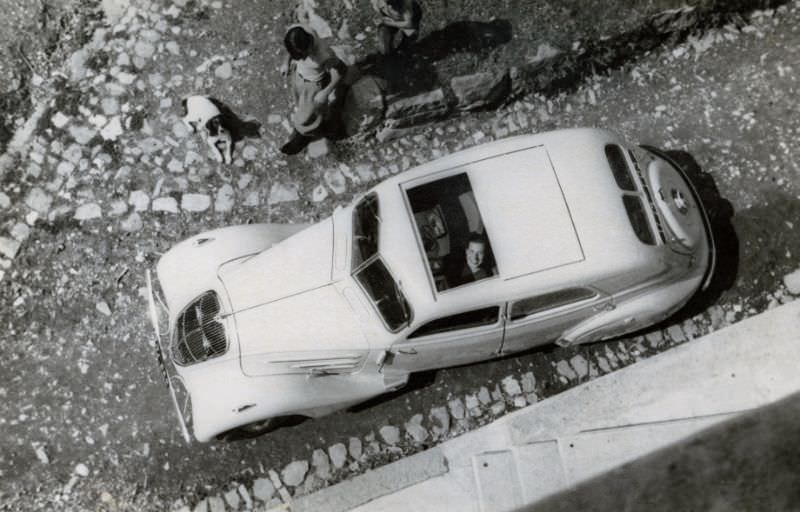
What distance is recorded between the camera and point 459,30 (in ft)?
23.0

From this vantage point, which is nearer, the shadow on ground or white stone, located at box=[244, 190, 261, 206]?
the shadow on ground

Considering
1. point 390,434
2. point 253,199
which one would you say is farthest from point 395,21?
point 390,434

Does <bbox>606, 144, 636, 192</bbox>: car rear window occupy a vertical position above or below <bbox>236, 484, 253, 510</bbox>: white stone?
above

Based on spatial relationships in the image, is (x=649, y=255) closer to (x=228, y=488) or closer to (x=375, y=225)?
(x=375, y=225)

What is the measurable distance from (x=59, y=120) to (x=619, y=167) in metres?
5.54

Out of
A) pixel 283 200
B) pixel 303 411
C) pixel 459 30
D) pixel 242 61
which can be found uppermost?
pixel 242 61

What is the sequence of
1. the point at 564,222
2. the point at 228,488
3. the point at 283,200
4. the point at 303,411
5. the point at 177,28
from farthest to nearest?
1. the point at 177,28
2. the point at 283,200
3. the point at 228,488
4. the point at 303,411
5. the point at 564,222

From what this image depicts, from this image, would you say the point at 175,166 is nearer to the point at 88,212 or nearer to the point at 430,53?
the point at 88,212

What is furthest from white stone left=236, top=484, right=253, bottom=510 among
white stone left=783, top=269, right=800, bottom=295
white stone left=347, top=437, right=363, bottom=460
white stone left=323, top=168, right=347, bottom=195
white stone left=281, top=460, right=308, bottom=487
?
white stone left=783, top=269, right=800, bottom=295

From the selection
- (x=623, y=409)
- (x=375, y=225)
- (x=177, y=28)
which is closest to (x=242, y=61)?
(x=177, y=28)

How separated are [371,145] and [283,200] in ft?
3.40

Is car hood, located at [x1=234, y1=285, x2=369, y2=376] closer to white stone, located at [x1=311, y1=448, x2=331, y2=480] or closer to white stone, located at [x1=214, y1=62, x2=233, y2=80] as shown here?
white stone, located at [x1=311, y1=448, x2=331, y2=480]

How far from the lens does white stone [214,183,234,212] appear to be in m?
6.68

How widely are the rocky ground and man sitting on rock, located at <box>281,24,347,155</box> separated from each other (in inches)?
10.3
